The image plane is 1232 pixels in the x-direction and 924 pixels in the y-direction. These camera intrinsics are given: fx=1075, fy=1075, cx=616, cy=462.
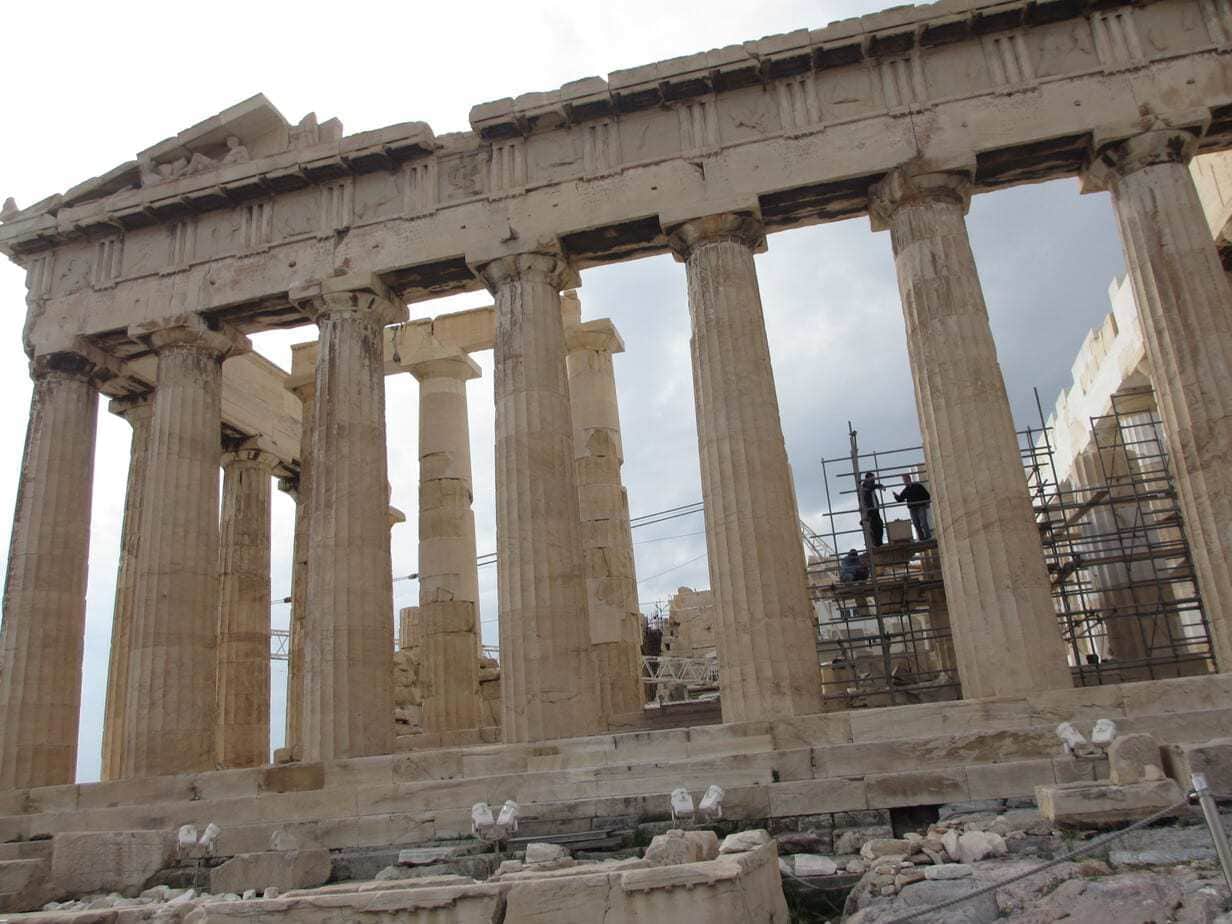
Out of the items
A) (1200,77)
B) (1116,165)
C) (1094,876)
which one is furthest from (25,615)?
(1200,77)

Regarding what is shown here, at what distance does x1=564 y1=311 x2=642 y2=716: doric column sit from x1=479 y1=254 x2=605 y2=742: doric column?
2.70m

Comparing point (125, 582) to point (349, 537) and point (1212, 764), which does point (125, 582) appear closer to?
point (349, 537)

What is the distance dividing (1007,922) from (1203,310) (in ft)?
35.7

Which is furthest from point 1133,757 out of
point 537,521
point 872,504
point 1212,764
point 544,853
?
point 872,504

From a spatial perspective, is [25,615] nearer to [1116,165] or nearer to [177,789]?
[177,789]

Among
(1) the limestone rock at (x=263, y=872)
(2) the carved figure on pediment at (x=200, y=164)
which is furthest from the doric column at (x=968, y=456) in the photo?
(2) the carved figure on pediment at (x=200, y=164)

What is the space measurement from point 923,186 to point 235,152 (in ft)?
41.5

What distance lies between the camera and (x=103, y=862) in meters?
12.7

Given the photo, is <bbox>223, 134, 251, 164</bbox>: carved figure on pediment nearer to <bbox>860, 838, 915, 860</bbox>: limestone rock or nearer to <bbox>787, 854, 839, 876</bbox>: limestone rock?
<bbox>787, 854, 839, 876</bbox>: limestone rock

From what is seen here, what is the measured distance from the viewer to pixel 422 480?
78.2ft

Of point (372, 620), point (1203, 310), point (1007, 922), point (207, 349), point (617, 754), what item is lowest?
point (1007, 922)

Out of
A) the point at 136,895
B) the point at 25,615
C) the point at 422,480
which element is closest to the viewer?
the point at 136,895

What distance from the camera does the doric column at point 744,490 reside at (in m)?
15.2

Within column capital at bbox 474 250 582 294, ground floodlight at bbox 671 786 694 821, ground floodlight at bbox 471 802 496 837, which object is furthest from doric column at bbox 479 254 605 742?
ground floodlight at bbox 671 786 694 821
